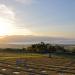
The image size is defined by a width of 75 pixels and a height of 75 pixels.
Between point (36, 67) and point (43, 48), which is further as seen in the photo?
point (43, 48)

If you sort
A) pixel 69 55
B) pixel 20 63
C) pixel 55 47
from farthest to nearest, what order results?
pixel 55 47 < pixel 69 55 < pixel 20 63

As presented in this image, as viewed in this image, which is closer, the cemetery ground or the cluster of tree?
the cemetery ground

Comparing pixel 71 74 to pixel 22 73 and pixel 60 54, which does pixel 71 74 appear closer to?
pixel 22 73

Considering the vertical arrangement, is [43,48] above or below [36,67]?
above

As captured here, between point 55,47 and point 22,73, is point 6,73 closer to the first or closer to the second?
point 22,73

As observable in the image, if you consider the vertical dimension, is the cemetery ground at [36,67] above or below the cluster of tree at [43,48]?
below

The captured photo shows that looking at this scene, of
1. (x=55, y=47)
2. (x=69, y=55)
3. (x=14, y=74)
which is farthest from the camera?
(x=55, y=47)

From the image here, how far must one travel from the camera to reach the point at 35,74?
622 centimetres

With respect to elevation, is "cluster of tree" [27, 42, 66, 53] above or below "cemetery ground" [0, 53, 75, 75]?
above

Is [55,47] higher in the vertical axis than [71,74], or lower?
higher

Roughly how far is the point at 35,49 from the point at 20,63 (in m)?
7.64

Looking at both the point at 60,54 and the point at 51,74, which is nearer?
the point at 51,74

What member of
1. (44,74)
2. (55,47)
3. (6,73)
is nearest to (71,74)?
(44,74)

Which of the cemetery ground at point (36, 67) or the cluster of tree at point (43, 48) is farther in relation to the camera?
the cluster of tree at point (43, 48)
